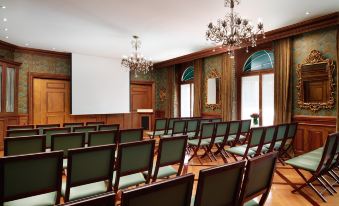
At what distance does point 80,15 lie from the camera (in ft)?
14.7

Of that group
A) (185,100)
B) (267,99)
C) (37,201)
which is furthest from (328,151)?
(185,100)

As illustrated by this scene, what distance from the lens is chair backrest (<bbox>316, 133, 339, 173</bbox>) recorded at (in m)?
2.69

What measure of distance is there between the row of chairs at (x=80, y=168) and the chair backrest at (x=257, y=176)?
1.08 meters

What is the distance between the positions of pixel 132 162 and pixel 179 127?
2.78 meters

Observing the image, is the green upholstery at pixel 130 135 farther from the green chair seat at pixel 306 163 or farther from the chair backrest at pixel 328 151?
the chair backrest at pixel 328 151

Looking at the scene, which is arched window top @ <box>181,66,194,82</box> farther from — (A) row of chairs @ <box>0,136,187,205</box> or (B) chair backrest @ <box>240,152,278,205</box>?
(B) chair backrest @ <box>240,152,278,205</box>

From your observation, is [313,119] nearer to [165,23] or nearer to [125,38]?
[165,23]

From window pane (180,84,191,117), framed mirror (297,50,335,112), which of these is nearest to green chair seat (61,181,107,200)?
framed mirror (297,50,335,112)

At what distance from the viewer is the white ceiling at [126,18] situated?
3.96 meters

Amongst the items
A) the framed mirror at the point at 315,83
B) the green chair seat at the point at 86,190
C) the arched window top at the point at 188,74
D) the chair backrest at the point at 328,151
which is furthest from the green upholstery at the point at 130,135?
the arched window top at the point at 188,74

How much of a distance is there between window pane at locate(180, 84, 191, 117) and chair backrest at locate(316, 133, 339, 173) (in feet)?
21.0

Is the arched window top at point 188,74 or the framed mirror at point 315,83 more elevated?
the arched window top at point 188,74

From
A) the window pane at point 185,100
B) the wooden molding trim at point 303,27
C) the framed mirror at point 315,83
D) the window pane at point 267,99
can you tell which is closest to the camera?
the wooden molding trim at point 303,27

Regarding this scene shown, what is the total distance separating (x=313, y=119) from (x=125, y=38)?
16.9 ft
